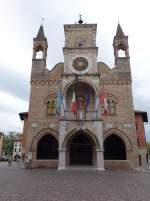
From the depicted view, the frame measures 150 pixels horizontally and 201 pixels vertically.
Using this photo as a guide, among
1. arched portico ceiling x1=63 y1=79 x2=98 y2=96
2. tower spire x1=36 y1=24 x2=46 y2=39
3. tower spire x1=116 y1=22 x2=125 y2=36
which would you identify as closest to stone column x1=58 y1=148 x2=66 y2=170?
arched portico ceiling x1=63 y1=79 x2=98 y2=96

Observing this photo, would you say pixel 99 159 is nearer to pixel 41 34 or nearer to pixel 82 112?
pixel 82 112

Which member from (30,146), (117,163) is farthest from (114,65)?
(30,146)

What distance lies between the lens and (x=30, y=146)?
20656 mm

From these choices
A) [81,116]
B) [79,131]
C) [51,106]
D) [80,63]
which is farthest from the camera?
[80,63]

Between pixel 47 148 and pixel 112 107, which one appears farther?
pixel 112 107

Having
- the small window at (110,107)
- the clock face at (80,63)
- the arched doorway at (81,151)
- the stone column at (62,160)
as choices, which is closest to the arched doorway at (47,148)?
the arched doorway at (81,151)

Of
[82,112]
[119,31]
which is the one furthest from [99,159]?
[119,31]

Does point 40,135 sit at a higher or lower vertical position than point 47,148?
higher

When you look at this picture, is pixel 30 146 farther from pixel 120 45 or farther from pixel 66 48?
pixel 120 45

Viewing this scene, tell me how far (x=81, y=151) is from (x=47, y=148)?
3696mm

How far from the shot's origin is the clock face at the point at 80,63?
22.7 m

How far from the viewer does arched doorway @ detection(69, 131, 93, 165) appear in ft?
70.6

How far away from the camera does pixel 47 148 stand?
21109 mm

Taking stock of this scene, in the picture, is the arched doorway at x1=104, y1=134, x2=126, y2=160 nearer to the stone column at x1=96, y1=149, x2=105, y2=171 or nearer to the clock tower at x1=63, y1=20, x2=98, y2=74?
the stone column at x1=96, y1=149, x2=105, y2=171
